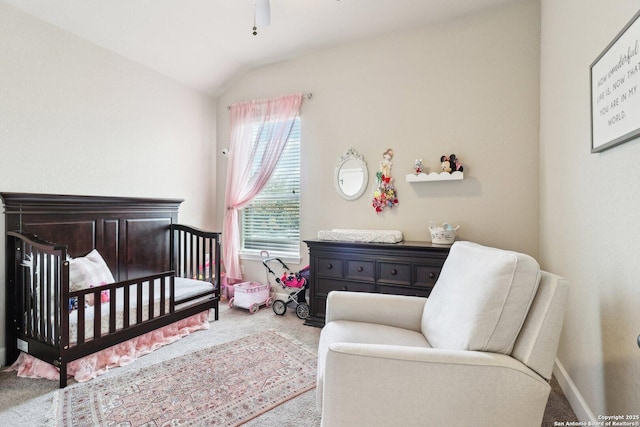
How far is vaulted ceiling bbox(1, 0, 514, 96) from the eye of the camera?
253 cm

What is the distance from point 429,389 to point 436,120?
2454mm

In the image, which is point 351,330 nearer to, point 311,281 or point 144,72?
point 311,281

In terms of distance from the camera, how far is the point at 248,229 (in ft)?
12.9

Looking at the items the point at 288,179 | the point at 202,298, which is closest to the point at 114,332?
the point at 202,298

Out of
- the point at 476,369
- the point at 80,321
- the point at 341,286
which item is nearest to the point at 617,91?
the point at 476,369

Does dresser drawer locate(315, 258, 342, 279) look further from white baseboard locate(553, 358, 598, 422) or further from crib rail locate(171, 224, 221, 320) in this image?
white baseboard locate(553, 358, 598, 422)

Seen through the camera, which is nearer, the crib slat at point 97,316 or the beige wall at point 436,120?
the crib slat at point 97,316

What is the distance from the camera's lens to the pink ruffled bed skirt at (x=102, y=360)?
1966 millimetres

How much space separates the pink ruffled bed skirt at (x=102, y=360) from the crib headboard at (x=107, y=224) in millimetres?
731

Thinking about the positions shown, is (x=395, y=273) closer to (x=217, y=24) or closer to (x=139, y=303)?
(x=139, y=303)

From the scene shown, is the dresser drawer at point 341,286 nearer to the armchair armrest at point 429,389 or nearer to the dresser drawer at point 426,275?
the dresser drawer at point 426,275

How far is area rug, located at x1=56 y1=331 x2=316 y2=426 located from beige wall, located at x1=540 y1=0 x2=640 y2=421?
57.7 inches

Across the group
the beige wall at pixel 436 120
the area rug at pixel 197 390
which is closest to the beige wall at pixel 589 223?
the beige wall at pixel 436 120

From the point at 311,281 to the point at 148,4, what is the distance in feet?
9.21
